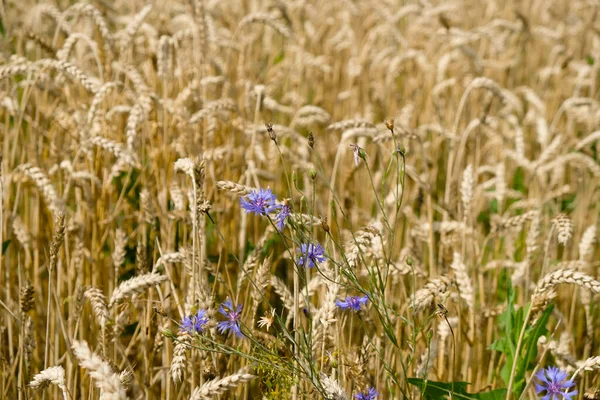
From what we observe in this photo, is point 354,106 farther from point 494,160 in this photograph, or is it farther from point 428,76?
point 494,160

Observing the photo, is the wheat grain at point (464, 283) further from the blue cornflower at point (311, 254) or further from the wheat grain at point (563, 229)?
the blue cornflower at point (311, 254)

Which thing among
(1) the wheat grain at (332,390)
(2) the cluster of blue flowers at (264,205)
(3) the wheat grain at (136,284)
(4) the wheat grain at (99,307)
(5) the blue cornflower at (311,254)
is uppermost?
(2) the cluster of blue flowers at (264,205)

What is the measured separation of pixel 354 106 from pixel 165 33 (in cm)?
136

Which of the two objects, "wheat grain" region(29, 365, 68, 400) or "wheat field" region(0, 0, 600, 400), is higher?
"wheat field" region(0, 0, 600, 400)

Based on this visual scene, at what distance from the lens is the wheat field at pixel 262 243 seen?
1.27 meters

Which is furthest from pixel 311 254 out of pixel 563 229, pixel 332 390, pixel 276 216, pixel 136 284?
pixel 563 229

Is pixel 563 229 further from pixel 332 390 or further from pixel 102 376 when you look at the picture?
pixel 102 376

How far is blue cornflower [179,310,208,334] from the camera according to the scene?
120 cm

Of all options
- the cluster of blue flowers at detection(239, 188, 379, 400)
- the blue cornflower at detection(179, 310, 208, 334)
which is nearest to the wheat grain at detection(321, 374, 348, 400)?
the cluster of blue flowers at detection(239, 188, 379, 400)

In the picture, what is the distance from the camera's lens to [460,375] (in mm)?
1902

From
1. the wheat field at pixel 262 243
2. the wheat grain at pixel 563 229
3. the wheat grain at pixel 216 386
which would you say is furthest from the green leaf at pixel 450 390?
the wheat grain at pixel 216 386

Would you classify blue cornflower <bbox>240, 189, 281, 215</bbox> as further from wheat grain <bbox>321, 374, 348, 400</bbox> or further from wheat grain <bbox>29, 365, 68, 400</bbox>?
wheat grain <bbox>29, 365, 68, 400</bbox>

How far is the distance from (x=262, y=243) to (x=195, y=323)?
1.54ft

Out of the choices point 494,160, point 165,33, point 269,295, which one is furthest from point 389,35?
point 269,295
